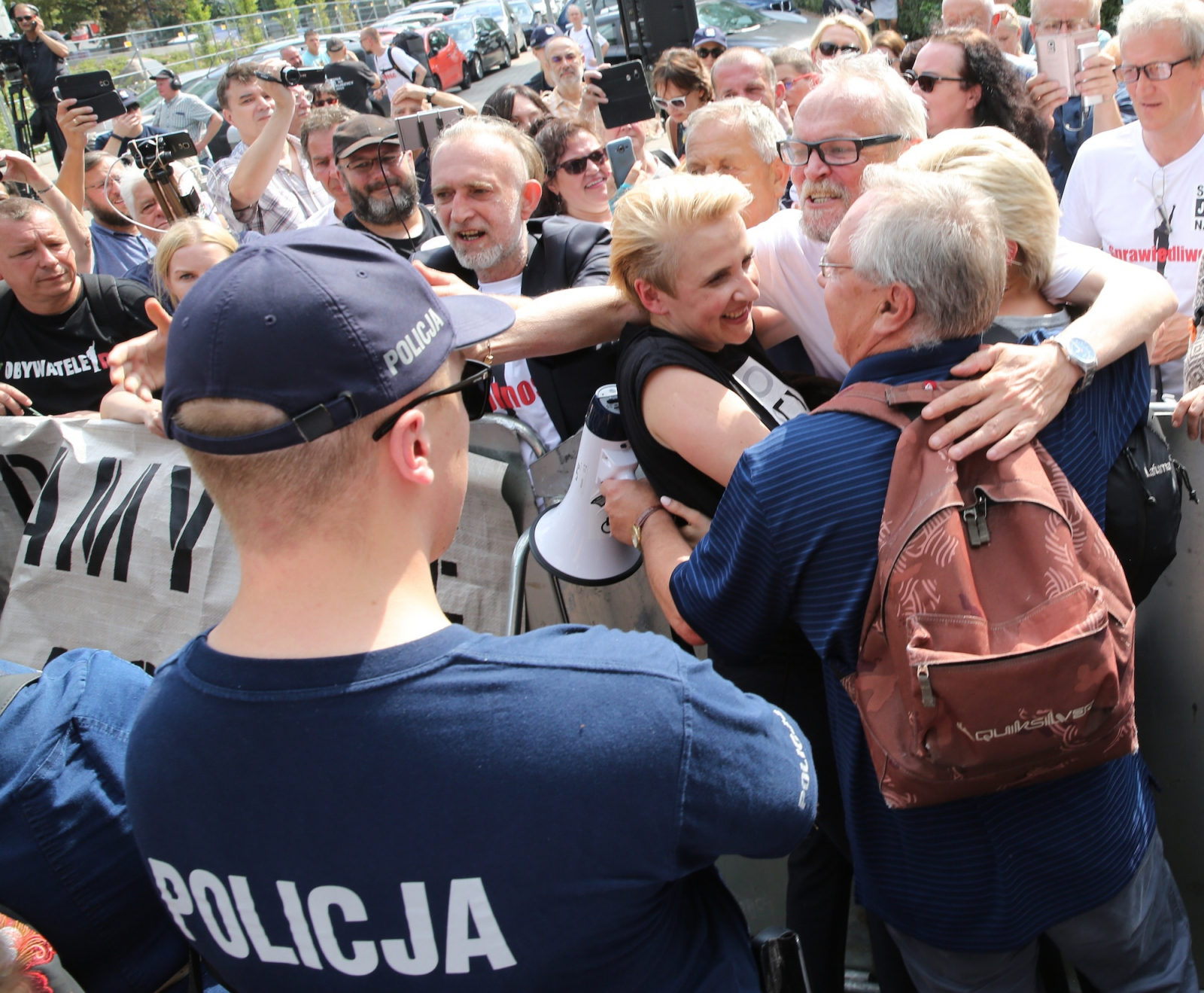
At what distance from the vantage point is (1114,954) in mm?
1718

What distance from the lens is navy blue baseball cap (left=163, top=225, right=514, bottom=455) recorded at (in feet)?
3.45

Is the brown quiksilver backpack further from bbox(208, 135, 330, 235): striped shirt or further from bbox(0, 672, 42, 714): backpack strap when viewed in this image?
bbox(208, 135, 330, 235): striped shirt

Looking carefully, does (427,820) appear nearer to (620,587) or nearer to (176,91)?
(620,587)

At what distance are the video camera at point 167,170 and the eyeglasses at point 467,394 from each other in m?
4.05

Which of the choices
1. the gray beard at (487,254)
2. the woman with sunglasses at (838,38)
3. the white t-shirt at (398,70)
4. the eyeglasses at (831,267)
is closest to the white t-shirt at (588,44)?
the white t-shirt at (398,70)

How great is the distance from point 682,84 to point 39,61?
8.27m

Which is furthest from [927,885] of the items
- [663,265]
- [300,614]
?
[663,265]

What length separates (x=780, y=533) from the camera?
1.60m

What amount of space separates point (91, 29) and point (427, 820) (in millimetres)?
36991

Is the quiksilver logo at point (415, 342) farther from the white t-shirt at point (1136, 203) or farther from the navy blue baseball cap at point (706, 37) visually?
the navy blue baseball cap at point (706, 37)

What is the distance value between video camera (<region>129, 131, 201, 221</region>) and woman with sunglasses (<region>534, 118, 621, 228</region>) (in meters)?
1.87

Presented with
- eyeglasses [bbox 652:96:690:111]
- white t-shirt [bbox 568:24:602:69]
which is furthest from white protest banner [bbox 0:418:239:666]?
white t-shirt [bbox 568:24:602:69]

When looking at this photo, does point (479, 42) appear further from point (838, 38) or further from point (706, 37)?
point (838, 38)

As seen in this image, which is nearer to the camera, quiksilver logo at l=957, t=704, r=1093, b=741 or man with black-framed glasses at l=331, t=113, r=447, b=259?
quiksilver logo at l=957, t=704, r=1093, b=741
